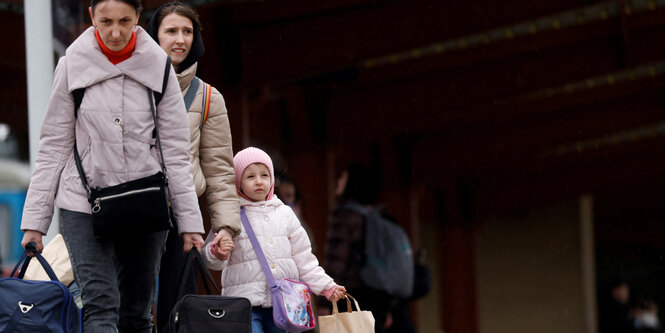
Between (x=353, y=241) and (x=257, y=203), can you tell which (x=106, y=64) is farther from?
(x=353, y=241)

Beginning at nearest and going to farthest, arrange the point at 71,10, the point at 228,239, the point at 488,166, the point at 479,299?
the point at 228,239
the point at 71,10
the point at 488,166
the point at 479,299

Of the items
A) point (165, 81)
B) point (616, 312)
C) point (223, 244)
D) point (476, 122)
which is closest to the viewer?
point (165, 81)

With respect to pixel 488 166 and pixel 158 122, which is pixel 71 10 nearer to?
pixel 158 122

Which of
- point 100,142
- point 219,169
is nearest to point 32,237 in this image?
point 100,142

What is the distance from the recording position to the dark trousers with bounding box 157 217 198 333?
203 inches

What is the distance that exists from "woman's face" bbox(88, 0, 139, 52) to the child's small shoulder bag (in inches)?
42.4

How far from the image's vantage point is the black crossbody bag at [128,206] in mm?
4504

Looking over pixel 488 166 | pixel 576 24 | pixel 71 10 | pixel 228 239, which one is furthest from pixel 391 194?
pixel 228 239

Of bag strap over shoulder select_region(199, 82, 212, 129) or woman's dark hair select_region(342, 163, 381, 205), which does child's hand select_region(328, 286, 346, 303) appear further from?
woman's dark hair select_region(342, 163, 381, 205)

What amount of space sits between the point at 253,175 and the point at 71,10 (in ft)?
5.70

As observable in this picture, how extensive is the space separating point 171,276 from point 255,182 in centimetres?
56

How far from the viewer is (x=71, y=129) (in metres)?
4.64

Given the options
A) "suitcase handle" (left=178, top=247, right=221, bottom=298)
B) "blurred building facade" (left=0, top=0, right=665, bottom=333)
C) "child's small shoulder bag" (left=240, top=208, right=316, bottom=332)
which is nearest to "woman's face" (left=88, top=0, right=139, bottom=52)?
"suitcase handle" (left=178, top=247, right=221, bottom=298)

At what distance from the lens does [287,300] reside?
202 inches
